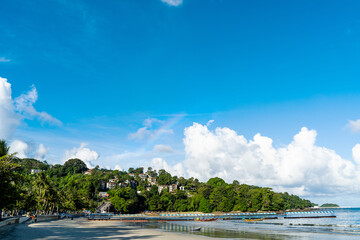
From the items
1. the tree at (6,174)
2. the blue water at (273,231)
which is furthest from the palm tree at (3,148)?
the blue water at (273,231)

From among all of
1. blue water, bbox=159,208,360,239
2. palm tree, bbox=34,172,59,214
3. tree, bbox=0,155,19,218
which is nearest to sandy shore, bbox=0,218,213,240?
tree, bbox=0,155,19,218

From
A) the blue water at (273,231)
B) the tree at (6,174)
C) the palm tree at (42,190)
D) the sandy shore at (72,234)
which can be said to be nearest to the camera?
the tree at (6,174)

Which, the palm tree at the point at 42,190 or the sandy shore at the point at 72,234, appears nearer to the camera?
the sandy shore at the point at 72,234

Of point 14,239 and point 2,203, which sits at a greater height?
point 2,203

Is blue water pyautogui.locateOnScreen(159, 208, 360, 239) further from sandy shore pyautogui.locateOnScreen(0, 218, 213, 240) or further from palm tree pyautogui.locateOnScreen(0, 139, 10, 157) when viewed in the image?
palm tree pyautogui.locateOnScreen(0, 139, 10, 157)

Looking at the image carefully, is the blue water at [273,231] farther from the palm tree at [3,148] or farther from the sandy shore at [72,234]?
the palm tree at [3,148]

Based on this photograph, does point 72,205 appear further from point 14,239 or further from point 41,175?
point 14,239

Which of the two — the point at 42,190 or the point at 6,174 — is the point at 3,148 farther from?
the point at 42,190

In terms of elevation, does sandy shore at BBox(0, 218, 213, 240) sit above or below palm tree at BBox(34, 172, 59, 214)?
below

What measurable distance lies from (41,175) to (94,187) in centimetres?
12971

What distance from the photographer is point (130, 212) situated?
147 meters

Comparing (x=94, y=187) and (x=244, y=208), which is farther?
(x=94, y=187)

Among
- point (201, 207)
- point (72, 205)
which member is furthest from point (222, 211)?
point (72, 205)

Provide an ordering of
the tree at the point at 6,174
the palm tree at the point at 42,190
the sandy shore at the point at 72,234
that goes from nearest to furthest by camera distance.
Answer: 1. the tree at the point at 6,174
2. the sandy shore at the point at 72,234
3. the palm tree at the point at 42,190
